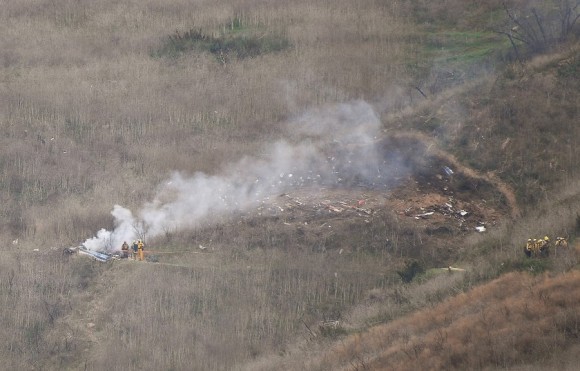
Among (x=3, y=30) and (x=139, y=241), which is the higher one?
(x=3, y=30)

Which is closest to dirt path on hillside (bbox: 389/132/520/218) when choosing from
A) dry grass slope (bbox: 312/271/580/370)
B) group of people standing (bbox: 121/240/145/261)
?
dry grass slope (bbox: 312/271/580/370)

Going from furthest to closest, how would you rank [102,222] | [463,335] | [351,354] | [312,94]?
[312,94] < [102,222] < [351,354] < [463,335]

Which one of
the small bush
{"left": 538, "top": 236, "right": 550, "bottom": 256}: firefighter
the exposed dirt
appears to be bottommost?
the exposed dirt

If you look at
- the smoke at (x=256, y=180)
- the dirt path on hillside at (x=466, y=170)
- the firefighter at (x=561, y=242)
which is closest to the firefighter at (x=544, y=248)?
the firefighter at (x=561, y=242)

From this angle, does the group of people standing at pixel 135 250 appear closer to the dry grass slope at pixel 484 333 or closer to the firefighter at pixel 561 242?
the dry grass slope at pixel 484 333

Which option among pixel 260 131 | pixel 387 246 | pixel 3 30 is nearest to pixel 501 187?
pixel 387 246

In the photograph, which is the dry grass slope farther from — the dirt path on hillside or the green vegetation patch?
the green vegetation patch

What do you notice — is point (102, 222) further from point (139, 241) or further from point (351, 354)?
point (351, 354)
